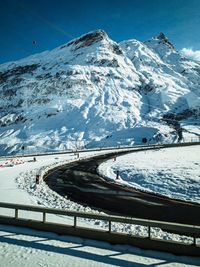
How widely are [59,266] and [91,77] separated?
143 meters

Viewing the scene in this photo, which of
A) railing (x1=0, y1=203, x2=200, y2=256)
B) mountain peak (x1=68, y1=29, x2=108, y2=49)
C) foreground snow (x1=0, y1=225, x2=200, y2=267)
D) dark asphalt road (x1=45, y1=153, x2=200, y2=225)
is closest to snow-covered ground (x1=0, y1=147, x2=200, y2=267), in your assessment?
foreground snow (x1=0, y1=225, x2=200, y2=267)

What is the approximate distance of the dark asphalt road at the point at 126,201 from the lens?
14913 mm

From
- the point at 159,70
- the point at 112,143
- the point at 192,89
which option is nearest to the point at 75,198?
the point at 112,143

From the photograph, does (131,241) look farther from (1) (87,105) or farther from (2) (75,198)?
(1) (87,105)

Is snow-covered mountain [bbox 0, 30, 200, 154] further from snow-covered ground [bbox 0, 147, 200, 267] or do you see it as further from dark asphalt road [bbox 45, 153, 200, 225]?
snow-covered ground [bbox 0, 147, 200, 267]

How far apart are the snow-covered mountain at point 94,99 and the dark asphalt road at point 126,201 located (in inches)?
2708

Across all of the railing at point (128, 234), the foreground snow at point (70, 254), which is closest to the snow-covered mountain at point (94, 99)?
the railing at point (128, 234)

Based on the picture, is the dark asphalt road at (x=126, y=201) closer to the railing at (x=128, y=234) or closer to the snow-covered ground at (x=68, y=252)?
the snow-covered ground at (x=68, y=252)

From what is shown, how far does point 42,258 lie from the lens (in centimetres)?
877

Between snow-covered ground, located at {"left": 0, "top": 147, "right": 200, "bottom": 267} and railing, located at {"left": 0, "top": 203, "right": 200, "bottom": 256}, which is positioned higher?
railing, located at {"left": 0, "top": 203, "right": 200, "bottom": 256}

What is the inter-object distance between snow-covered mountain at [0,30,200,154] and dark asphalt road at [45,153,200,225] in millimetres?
68794

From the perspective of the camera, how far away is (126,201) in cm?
1833

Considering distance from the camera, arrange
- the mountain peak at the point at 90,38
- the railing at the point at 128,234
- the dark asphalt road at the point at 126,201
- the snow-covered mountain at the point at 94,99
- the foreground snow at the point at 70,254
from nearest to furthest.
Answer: the foreground snow at the point at 70,254, the railing at the point at 128,234, the dark asphalt road at the point at 126,201, the snow-covered mountain at the point at 94,99, the mountain peak at the point at 90,38

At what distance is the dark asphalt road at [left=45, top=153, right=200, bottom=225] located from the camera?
48.9ft
